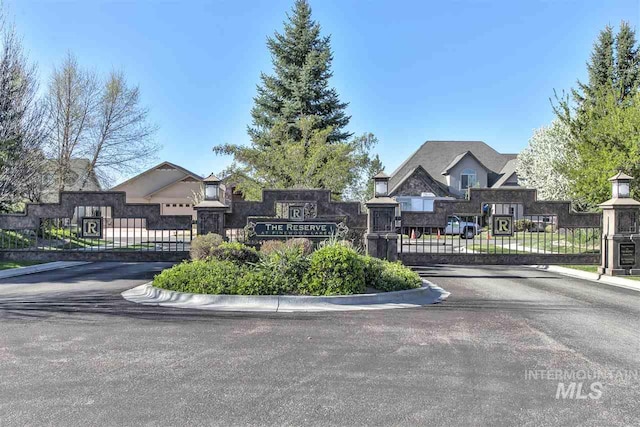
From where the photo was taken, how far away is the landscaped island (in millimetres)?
10000

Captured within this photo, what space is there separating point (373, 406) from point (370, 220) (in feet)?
31.5

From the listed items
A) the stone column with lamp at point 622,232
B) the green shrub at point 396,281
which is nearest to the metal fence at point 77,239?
the green shrub at point 396,281

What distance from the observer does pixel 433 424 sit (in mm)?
4316

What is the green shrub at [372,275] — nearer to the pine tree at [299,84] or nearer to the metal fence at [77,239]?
the metal fence at [77,239]

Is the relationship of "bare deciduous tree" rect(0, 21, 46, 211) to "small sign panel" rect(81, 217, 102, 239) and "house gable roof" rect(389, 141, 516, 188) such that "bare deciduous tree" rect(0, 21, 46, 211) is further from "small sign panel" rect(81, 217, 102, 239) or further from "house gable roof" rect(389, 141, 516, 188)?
"house gable roof" rect(389, 141, 516, 188)

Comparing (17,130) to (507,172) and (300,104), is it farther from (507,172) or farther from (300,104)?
(507,172)

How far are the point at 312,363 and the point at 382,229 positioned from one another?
333 inches

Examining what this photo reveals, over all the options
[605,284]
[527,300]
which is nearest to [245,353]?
[527,300]

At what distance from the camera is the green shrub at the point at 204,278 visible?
32.8ft

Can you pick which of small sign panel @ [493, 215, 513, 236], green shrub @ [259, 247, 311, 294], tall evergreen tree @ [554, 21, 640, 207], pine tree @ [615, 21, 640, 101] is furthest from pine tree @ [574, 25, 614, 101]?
green shrub @ [259, 247, 311, 294]

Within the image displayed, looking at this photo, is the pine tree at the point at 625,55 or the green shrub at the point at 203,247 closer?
the green shrub at the point at 203,247

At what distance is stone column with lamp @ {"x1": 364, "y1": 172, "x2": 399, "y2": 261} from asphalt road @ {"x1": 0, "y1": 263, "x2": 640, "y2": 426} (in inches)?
153

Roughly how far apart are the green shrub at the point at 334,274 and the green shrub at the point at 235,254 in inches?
73.5

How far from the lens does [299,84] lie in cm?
3538
